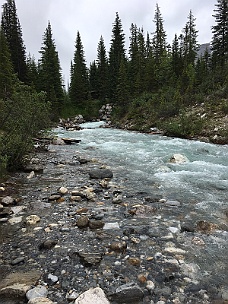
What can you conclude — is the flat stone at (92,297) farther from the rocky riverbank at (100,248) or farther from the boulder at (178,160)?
the boulder at (178,160)

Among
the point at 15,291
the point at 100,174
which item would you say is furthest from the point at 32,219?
the point at 100,174

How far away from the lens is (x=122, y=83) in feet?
126

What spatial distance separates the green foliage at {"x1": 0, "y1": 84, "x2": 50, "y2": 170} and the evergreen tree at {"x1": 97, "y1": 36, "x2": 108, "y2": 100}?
3820 cm

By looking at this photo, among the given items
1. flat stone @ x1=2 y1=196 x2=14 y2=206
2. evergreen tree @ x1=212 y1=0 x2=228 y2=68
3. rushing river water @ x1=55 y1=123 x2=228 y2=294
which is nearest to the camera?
rushing river water @ x1=55 y1=123 x2=228 y2=294

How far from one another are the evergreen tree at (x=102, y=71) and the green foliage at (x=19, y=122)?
38.2 m

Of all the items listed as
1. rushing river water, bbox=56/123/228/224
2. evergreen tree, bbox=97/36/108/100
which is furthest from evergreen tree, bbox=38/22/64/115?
rushing river water, bbox=56/123/228/224

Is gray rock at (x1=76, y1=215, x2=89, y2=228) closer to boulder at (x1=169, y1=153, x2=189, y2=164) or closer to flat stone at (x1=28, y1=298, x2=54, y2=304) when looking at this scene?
flat stone at (x1=28, y1=298, x2=54, y2=304)

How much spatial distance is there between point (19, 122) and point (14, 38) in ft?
133

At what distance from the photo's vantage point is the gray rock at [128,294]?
2924 millimetres

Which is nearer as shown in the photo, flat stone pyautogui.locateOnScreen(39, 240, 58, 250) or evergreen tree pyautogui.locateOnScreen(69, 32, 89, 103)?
flat stone pyautogui.locateOnScreen(39, 240, 58, 250)

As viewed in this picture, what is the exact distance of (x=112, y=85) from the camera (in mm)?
47625

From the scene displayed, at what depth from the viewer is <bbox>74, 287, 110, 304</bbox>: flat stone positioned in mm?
2789

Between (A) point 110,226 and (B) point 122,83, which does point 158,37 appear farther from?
(A) point 110,226

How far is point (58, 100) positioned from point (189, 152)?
1369 inches
